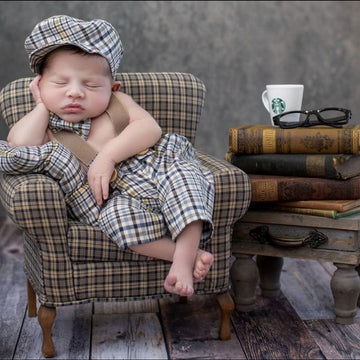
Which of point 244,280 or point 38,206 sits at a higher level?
point 38,206

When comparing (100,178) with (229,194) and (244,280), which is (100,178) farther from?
(244,280)

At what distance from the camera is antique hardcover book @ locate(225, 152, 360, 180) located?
2012mm

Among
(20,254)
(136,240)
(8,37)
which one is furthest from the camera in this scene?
(8,37)

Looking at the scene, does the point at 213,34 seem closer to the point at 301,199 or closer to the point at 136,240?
the point at 301,199

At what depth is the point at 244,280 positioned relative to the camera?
212cm

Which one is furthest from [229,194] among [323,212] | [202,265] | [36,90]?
[36,90]

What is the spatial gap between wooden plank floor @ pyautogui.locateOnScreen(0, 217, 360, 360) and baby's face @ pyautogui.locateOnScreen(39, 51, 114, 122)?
64cm

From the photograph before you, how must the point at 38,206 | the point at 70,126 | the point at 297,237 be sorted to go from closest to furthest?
1. the point at 38,206
2. the point at 70,126
3. the point at 297,237

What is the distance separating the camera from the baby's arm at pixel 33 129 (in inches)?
74.6

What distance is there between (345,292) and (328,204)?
273 mm

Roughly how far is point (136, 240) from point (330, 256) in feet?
2.04

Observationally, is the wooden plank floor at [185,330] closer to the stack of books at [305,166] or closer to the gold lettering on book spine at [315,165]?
the stack of books at [305,166]

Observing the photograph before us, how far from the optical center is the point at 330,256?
2.03 metres

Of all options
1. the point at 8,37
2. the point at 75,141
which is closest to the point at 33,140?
the point at 75,141
